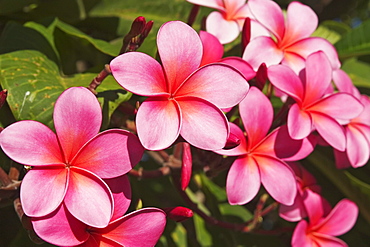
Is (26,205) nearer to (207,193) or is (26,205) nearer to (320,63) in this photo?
(320,63)

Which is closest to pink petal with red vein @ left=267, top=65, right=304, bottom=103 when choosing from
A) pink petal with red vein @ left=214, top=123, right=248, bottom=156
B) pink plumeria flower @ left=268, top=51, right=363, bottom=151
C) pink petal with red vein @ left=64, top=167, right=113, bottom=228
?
pink plumeria flower @ left=268, top=51, right=363, bottom=151

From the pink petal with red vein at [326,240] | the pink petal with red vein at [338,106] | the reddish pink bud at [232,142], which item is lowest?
the pink petal with red vein at [326,240]

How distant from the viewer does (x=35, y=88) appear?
30.1 inches

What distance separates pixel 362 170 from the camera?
4.21ft

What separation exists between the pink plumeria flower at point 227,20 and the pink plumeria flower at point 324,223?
327mm

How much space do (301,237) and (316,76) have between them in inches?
11.2

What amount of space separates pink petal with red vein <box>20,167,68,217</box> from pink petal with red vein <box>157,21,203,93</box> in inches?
7.3

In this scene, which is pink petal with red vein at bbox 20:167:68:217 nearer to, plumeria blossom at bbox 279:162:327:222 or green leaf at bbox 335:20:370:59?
plumeria blossom at bbox 279:162:327:222

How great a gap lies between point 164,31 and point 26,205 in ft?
0.91

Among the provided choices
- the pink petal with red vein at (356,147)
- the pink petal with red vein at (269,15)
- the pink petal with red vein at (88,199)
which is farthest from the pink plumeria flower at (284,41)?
the pink petal with red vein at (88,199)

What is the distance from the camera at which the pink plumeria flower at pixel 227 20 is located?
89 cm

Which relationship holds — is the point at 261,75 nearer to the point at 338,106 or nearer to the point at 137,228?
the point at 338,106

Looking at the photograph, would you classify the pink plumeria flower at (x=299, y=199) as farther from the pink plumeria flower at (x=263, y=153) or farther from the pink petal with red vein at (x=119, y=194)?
the pink petal with red vein at (x=119, y=194)

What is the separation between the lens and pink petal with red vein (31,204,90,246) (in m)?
0.60
